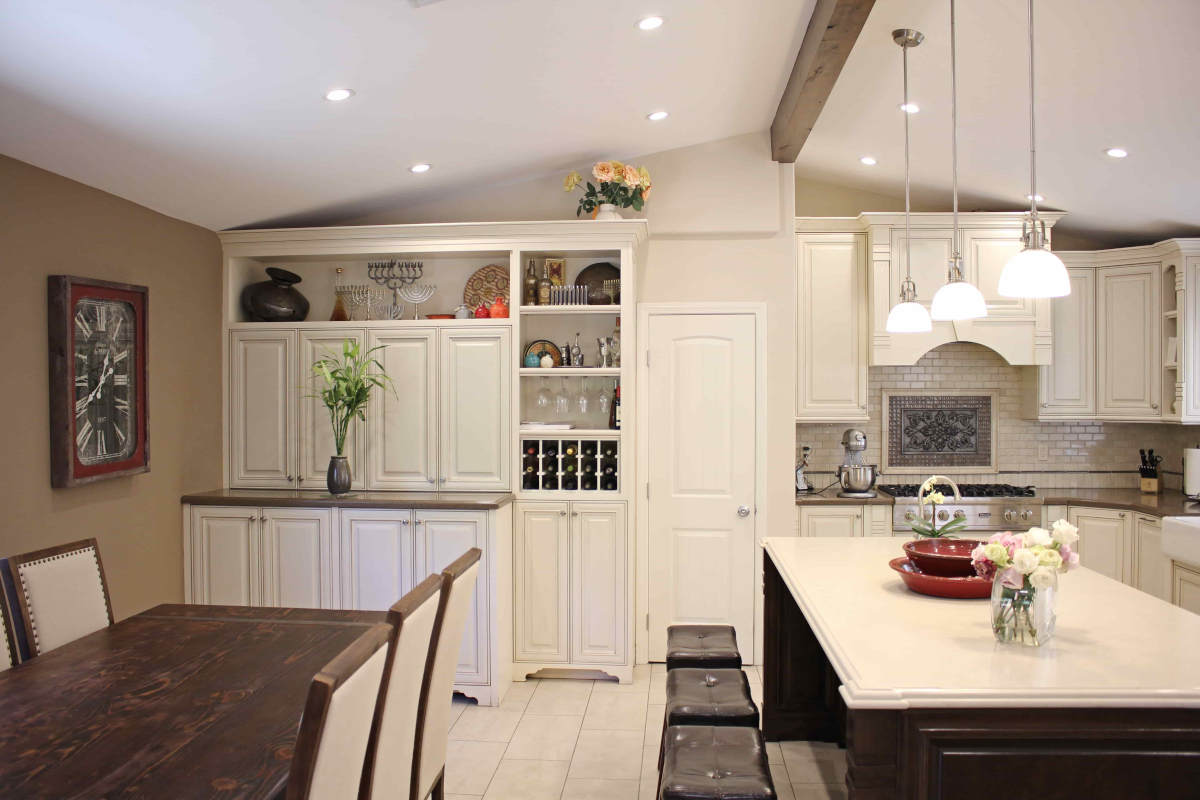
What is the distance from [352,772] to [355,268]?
11.8 ft

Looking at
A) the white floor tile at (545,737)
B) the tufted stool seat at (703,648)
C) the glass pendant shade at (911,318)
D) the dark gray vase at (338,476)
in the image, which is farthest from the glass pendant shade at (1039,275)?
the dark gray vase at (338,476)

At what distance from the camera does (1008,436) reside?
5367mm

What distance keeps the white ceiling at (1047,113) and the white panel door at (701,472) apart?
1340 millimetres

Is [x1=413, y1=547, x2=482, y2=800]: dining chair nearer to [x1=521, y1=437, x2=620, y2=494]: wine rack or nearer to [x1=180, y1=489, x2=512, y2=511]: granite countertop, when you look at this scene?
[x1=180, y1=489, x2=512, y2=511]: granite countertop

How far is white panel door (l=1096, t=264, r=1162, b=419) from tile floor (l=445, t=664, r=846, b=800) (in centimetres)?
Answer: 297

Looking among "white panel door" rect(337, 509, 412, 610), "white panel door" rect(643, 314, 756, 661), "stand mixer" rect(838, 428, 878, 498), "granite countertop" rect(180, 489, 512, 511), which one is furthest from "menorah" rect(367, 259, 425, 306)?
"stand mixer" rect(838, 428, 878, 498)

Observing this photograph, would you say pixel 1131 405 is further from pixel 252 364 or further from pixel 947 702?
pixel 252 364

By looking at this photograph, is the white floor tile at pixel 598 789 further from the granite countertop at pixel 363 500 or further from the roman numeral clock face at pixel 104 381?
the roman numeral clock face at pixel 104 381

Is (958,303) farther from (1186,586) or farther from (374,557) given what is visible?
(374,557)

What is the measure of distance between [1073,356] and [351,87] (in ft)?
14.9

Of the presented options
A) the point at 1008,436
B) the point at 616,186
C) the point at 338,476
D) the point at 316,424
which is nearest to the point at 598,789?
the point at 338,476

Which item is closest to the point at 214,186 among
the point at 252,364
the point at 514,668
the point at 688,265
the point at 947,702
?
the point at 252,364

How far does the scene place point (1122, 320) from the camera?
16.2 feet

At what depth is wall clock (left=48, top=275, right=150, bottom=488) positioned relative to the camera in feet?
10.5
